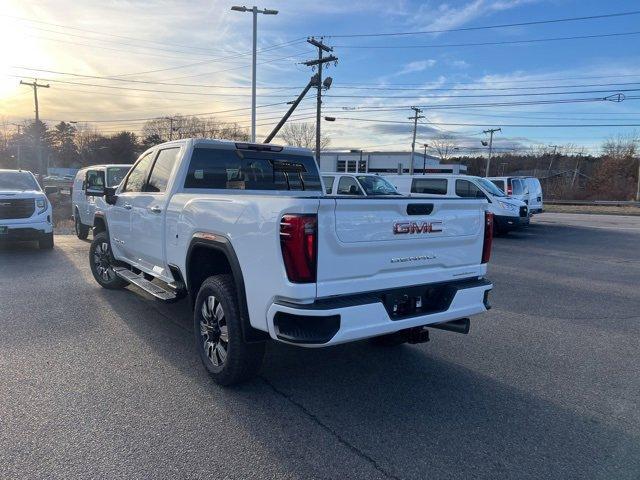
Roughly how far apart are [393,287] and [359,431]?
1033 mm

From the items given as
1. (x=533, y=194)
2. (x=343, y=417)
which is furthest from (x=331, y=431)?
(x=533, y=194)

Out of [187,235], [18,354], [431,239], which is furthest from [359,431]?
[18,354]

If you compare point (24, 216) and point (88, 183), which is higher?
point (88, 183)

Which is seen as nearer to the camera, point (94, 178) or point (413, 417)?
point (413, 417)

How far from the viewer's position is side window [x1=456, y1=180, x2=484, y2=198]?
1574 cm

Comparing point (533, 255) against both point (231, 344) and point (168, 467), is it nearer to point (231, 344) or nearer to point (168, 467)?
point (231, 344)

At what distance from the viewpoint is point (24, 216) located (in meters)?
10.5

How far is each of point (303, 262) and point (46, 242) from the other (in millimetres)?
10072

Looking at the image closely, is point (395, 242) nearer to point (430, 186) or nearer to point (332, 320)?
point (332, 320)

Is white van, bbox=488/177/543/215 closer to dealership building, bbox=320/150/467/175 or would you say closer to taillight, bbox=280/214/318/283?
taillight, bbox=280/214/318/283

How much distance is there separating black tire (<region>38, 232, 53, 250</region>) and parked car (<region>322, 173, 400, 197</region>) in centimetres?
804

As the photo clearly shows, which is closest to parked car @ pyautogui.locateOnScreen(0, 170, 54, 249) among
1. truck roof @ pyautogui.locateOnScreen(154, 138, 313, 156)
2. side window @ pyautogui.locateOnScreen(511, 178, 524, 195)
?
truck roof @ pyautogui.locateOnScreen(154, 138, 313, 156)

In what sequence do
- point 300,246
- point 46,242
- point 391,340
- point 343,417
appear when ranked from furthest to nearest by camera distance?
point 46,242 < point 391,340 < point 343,417 < point 300,246

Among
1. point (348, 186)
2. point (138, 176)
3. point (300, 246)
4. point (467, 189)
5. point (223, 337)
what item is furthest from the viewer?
point (348, 186)
